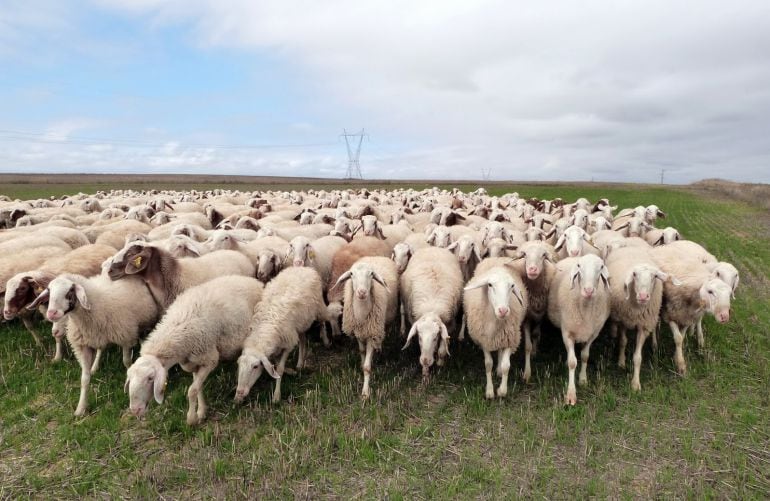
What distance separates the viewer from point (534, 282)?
7.41 metres

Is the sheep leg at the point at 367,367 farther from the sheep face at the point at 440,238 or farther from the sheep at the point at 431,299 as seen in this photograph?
the sheep face at the point at 440,238

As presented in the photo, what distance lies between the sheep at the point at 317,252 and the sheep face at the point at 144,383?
3.45 m

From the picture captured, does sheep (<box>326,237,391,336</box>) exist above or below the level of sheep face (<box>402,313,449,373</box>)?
above

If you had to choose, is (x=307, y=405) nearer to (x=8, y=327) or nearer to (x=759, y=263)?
(x=8, y=327)

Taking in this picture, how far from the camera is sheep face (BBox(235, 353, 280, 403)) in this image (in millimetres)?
5811

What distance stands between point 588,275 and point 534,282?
124cm

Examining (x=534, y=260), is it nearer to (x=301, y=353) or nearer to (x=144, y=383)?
(x=301, y=353)

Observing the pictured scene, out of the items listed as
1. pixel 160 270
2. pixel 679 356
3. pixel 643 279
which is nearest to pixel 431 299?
pixel 643 279

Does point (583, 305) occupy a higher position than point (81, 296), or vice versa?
point (81, 296)

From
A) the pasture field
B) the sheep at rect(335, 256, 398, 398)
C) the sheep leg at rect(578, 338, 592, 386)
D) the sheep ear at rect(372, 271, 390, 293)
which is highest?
the sheep ear at rect(372, 271, 390, 293)

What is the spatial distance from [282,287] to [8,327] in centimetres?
594

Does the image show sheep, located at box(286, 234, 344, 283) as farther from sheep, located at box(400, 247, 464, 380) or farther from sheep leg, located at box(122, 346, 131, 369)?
sheep leg, located at box(122, 346, 131, 369)

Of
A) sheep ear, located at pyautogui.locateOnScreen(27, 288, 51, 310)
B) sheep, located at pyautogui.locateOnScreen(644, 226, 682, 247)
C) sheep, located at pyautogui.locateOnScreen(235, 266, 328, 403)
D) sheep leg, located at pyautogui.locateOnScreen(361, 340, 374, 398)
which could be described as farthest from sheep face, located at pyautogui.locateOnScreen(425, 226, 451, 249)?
sheep ear, located at pyautogui.locateOnScreen(27, 288, 51, 310)

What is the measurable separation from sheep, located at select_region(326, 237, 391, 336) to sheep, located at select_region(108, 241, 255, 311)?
2.06 metres
